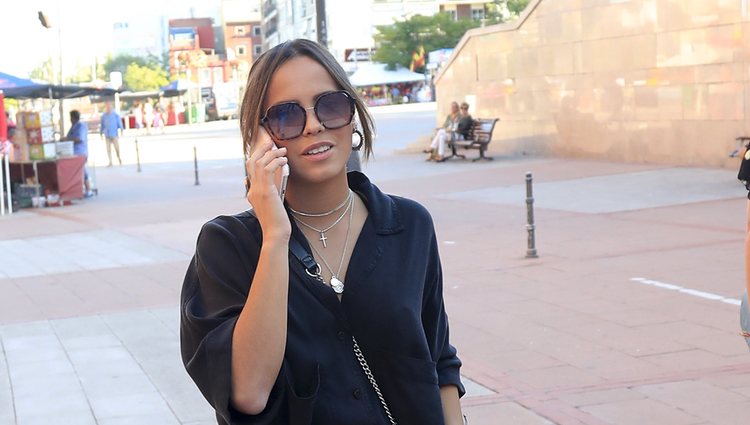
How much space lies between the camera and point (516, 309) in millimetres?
9102

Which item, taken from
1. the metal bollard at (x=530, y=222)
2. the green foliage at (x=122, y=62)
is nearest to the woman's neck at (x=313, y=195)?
the metal bollard at (x=530, y=222)

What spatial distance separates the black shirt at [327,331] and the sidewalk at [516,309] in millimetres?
3762

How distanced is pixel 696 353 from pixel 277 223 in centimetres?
557

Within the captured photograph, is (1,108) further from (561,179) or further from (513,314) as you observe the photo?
(513,314)

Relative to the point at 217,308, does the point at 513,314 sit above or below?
below

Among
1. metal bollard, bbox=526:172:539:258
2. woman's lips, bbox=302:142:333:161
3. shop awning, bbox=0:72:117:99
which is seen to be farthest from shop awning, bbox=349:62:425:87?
woman's lips, bbox=302:142:333:161

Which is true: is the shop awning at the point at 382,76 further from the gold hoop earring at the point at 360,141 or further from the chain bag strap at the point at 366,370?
the chain bag strap at the point at 366,370

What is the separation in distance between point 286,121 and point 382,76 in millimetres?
85097

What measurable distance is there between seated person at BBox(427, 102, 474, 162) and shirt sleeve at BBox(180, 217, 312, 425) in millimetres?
24394

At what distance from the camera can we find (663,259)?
434 inches

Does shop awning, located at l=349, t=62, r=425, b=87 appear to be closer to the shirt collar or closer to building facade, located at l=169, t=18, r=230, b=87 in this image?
building facade, located at l=169, t=18, r=230, b=87

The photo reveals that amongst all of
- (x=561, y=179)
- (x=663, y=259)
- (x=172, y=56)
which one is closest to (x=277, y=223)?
(x=663, y=259)

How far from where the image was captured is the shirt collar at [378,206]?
8.29 feet

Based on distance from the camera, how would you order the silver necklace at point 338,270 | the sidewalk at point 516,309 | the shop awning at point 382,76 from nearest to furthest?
the silver necklace at point 338,270, the sidewalk at point 516,309, the shop awning at point 382,76
